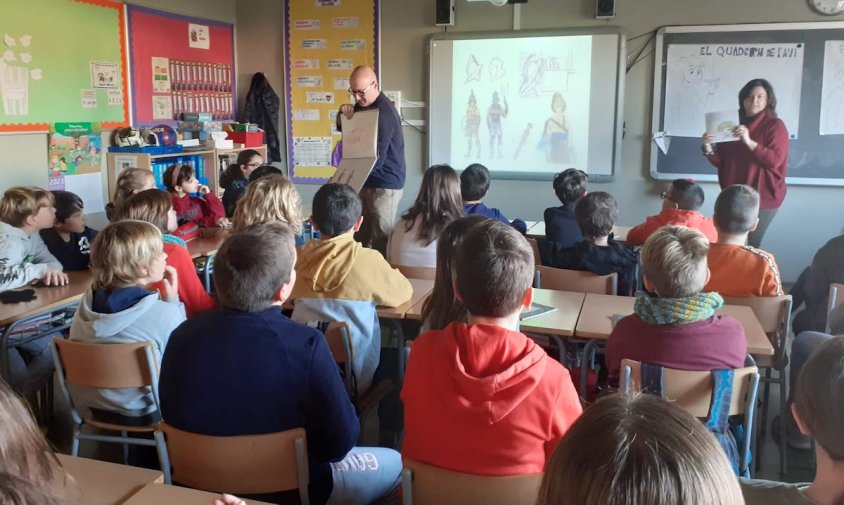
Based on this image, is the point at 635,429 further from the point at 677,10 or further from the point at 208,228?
the point at 677,10

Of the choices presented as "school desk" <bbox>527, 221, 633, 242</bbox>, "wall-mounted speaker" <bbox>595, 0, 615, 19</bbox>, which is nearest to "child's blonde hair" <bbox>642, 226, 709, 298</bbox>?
"school desk" <bbox>527, 221, 633, 242</bbox>

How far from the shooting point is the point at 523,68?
20.9 feet

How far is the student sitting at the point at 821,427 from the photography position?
114 centimetres

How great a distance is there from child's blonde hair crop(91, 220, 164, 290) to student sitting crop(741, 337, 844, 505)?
2.01 metres

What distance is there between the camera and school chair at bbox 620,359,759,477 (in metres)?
2.01

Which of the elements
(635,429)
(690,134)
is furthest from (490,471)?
(690,134)

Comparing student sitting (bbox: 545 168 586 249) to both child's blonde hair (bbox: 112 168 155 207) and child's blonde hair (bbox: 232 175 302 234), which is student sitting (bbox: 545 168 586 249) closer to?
child's blonde hair (bbox: 232 175 302 234)

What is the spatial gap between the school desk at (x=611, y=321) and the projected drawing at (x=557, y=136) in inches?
138

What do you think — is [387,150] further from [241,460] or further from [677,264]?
[241,460]

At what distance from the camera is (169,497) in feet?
4.55

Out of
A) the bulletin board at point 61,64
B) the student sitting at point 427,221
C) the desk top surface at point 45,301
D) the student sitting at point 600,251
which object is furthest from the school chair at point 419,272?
the bulletin board at point 61,64

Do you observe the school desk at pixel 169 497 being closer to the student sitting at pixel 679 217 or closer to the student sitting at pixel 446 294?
the student sitting at pixel 446 294

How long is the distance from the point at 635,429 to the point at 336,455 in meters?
1.31

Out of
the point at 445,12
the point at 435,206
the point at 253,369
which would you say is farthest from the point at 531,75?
the point at 253,369
